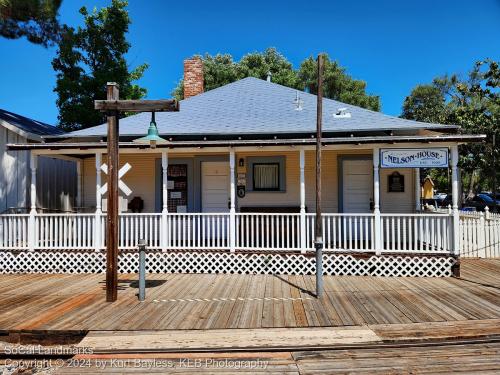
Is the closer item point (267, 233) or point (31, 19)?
point (267, 233)

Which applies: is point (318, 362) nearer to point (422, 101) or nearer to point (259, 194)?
point (259, 194)

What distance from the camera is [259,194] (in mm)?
11414

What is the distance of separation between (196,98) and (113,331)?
33.5 feet

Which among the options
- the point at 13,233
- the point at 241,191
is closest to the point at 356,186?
the point at 241,191

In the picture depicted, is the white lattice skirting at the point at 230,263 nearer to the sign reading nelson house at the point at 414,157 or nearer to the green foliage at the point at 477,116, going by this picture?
the sign reading nelson house at the point at 414,157

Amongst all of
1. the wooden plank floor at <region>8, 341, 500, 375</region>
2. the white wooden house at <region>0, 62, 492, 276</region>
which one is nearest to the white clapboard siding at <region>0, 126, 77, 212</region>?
the white wooden house at <region>0, 62, 492, 276</region>

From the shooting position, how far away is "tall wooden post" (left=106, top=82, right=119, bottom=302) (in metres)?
6.88

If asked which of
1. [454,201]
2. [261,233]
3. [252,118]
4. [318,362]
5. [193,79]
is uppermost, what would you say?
[193,79]

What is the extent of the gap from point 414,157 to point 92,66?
19681 millimetres

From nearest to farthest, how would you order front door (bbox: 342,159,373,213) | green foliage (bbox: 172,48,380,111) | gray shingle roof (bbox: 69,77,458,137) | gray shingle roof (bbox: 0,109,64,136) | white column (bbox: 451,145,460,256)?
1. white column (bbox: 451,145,460,256)
2. gray shingle roof (bbox: 69,77,458,137)
3. front door (bbox: 342,159,373,213)
4. gray shingle roof (bbox: 0,109,64,136)
5. green foliage (bbox: 172,48,380,111)

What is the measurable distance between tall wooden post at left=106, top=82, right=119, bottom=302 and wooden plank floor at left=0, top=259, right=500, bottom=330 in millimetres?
432

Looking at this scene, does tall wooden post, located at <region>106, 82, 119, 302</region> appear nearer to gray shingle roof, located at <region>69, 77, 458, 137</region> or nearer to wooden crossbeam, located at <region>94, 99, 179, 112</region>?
wooden crossbeam, located at <region>94, 99, 179, 112</region>

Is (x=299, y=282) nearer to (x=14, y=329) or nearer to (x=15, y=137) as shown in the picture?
(x=14, y=329)

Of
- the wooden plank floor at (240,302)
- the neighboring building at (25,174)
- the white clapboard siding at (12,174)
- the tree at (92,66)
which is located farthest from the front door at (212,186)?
the tree at (92,66)
